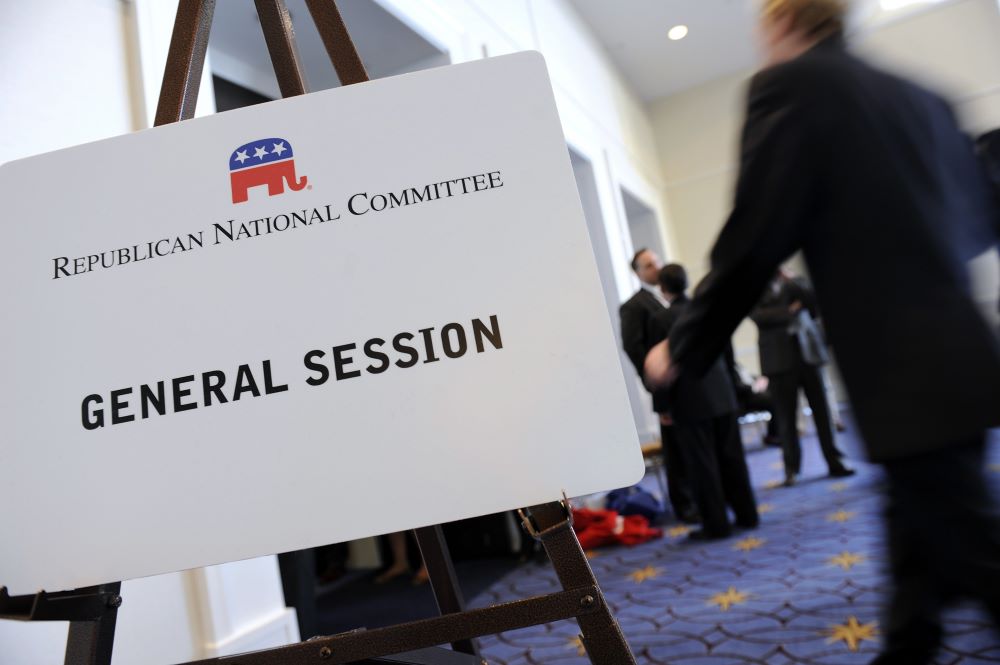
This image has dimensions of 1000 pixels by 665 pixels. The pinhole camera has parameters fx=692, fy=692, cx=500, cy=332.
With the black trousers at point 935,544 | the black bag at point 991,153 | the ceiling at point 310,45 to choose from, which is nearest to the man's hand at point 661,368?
the black trousers at point 935,544

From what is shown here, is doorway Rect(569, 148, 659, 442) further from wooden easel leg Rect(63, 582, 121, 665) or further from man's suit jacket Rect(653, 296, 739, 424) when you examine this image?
wooden easel leg Rect(63, 582, 121, 665)

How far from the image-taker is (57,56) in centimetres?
181

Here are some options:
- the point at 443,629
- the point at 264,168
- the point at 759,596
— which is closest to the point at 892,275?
the point at 443,629

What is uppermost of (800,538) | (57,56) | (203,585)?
(57,56)

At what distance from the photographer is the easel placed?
0.81 meters

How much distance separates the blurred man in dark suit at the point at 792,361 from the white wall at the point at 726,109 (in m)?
4.75

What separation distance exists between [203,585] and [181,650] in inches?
6.4

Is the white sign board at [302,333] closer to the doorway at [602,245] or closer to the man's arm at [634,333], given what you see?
the man's arm at [634,333]

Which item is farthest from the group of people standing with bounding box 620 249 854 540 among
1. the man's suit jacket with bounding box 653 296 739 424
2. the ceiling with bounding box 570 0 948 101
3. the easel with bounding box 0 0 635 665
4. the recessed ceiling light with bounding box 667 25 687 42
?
the recessed ceiling light with bounding box 667 25 687 42

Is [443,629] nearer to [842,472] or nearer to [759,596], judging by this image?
[759,596]

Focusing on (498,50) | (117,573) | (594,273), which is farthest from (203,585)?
(498,50)

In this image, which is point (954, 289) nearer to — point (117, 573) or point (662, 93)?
point (117, 573)

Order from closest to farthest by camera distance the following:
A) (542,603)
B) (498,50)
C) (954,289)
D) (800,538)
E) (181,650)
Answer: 1. (542,603)
2. (954,289)
3. (181,650)
4. (800,538)
5. (498,50)

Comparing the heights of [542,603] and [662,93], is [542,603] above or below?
below
